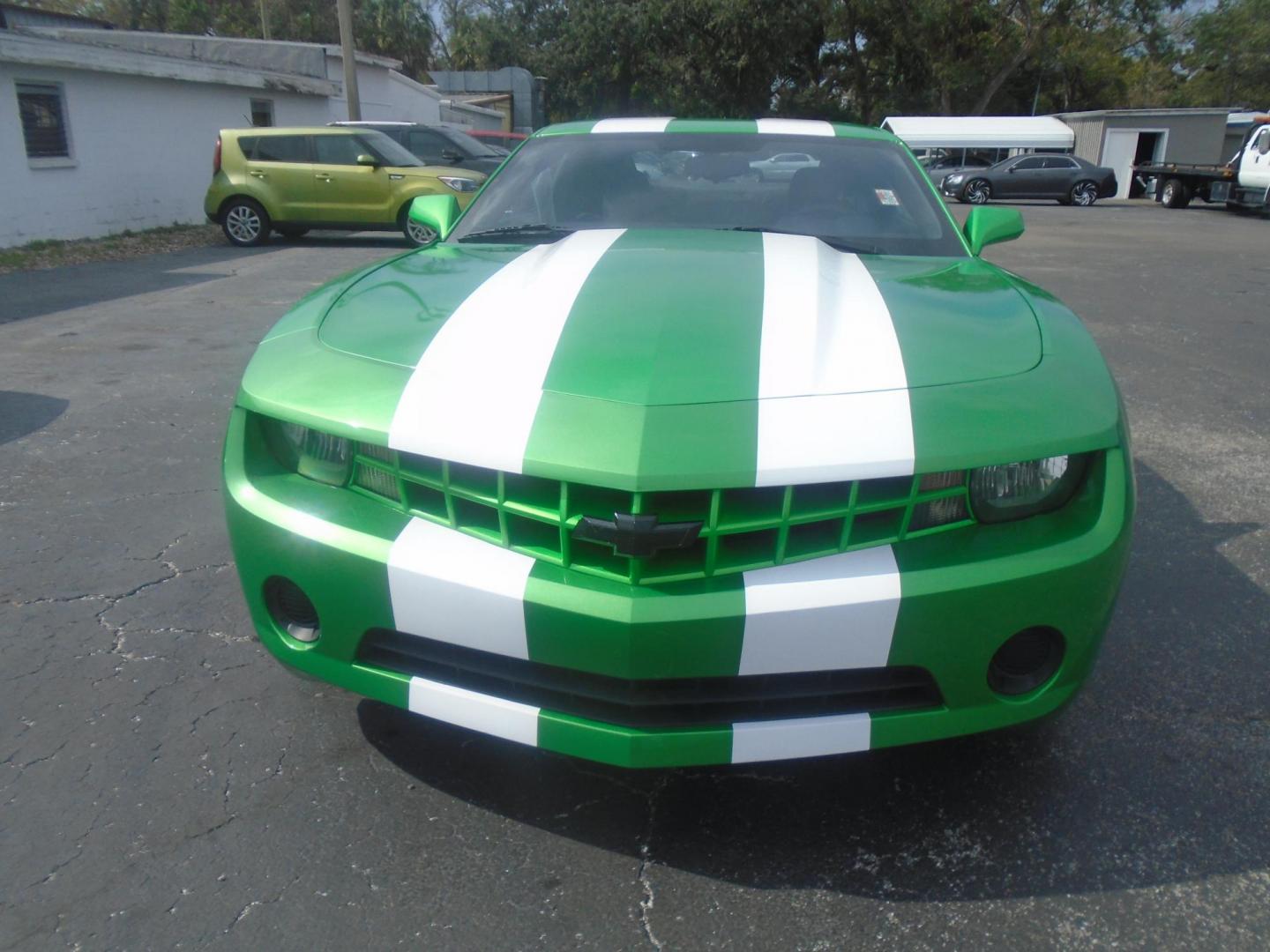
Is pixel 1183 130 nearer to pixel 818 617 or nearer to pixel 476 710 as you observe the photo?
pixel 818 617

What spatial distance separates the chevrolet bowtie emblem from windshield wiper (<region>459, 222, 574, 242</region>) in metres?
1.57

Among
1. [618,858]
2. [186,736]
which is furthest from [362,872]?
[186,736]

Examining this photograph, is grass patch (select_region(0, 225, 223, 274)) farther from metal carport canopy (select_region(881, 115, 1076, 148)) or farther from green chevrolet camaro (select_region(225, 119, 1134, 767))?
metal carport canopy (select_region(881, 115, 1076, 148))

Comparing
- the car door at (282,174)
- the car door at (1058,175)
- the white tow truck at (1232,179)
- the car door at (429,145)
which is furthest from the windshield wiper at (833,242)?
the car door at (1058,175)

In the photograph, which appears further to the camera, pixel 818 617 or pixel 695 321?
pixel 695 321

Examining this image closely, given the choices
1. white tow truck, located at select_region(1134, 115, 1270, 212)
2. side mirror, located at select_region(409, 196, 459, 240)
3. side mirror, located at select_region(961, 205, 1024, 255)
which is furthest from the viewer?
white tow truck, located at select_region(1134, 115, 1270, 212)

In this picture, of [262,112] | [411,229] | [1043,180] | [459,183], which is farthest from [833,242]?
[1043,180]

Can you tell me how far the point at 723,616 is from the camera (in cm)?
180

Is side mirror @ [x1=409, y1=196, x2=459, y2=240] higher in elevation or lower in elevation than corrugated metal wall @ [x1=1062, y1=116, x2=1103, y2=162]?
higher

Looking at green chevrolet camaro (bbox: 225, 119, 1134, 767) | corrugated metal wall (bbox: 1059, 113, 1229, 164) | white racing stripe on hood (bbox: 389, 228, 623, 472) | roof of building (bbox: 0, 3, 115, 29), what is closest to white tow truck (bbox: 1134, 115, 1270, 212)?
corrugated metal wall (bbox: 1059, 113, 1229, 164)

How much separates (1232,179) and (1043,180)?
4.44 metres

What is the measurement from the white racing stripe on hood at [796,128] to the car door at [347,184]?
1015 centimetres

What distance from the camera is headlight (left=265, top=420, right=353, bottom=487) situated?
2146 millimetres

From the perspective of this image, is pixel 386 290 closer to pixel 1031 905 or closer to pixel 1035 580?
pixel 1035 580
